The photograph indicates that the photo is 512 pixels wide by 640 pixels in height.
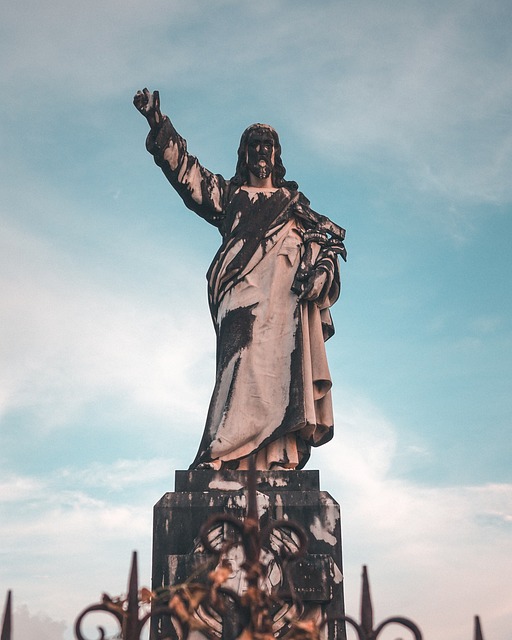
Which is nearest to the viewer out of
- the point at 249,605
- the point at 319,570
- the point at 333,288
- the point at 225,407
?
Result: the point at 249,605

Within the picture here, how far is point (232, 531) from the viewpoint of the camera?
7.89m

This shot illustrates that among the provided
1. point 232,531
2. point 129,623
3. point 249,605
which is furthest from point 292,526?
point 232,531

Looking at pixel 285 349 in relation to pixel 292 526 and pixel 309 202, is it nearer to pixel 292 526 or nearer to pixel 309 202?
pixel 309 202

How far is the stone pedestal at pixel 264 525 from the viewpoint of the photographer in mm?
7711

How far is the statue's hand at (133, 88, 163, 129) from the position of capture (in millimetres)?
9328

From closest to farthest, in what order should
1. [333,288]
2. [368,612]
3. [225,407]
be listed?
[368,612]
[225,407]
[333,288]

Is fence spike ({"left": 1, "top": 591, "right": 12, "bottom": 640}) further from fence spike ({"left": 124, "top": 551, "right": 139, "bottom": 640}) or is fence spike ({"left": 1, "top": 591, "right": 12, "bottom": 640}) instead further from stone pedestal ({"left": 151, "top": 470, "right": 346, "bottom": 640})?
stone pedestal ({"left": 151, "top": 470, "right": 346, "bottom": 640})

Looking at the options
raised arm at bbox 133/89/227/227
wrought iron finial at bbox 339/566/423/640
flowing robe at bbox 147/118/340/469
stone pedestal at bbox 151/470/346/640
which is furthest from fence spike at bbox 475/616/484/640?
raised arm at bbox 133/89/227/227

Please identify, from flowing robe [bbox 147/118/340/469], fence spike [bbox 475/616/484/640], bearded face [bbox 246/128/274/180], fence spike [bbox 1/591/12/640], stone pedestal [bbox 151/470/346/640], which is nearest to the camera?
fence spike [bbox 1/591/12/640]

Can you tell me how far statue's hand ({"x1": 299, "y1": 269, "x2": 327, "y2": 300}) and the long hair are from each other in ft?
3.85

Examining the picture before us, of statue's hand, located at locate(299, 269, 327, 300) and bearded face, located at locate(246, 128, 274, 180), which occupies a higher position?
bearded face, located at locate(246, 128, 274, 180)

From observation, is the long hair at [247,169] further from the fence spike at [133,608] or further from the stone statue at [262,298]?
the fence spike at [133,608]

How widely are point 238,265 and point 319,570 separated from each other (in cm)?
298

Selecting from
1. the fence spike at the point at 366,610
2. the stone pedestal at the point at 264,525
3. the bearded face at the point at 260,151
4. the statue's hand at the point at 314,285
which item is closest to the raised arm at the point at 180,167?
the bearded face at the point at 260,151
